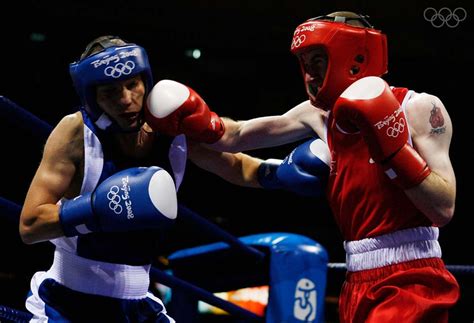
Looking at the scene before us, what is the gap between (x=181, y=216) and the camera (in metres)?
2.62

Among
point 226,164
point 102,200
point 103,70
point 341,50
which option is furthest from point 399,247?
point 103,70

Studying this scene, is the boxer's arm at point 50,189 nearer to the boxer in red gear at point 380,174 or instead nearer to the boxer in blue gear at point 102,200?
the boxer in blue gear at point 102,200

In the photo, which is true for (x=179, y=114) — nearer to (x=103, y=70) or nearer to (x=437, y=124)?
(x=103, y=70)

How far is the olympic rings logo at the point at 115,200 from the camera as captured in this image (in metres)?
1.80

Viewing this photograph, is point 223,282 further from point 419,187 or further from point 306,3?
point 306,3

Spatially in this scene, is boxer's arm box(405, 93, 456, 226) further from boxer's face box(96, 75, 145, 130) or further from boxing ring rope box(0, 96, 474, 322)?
boxing ring rope box(0, 96, 474, 322)

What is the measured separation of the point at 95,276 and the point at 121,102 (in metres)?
0.46

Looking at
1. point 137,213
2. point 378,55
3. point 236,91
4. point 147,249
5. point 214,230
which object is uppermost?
point 378,55

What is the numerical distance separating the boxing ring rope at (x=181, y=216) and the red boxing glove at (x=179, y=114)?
1.05ft

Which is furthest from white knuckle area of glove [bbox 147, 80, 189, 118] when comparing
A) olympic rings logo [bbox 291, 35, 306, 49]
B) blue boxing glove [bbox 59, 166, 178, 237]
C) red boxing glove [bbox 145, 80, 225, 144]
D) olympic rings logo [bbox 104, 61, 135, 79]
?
olympic rings logo [bbox 291, 35, 306, 49]

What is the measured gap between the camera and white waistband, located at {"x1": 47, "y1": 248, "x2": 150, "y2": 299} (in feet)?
6.42

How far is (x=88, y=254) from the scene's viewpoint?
1.98 m

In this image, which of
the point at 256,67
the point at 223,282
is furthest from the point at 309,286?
the point at 256,67

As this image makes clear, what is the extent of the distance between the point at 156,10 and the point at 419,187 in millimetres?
4551
